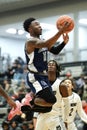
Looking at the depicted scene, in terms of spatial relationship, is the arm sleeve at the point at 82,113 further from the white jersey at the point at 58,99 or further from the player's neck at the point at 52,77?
the player's neck at the point at 52,77

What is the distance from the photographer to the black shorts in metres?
5.09

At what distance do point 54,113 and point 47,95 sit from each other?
2.18ft

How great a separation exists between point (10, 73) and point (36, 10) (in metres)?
3.55

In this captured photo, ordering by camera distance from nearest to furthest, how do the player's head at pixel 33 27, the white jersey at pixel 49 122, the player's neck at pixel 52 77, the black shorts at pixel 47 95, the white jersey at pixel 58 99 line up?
the black shorts at pixel 47 95 < the player's head at pixel 33 27 < the white jersey at pixel 49 122 < the white jersey at pixel 58 99 < the player's neck at pixel 52 77

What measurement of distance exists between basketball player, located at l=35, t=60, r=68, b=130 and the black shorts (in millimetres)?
443

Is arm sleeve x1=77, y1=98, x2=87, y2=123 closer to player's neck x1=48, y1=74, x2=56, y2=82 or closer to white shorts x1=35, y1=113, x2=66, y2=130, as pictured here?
player's neck x1=48, y1=74, x2=56, y2=82

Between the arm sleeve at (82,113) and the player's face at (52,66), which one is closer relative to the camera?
the player's face at (52,66)

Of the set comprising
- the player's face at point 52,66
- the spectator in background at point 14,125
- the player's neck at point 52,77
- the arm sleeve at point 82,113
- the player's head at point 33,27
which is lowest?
the spectator in background at point 14,125

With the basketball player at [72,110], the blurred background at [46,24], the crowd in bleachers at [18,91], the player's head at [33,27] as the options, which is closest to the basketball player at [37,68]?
the player's head at [33,27]

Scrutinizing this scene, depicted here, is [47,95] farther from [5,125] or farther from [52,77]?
[5,125]

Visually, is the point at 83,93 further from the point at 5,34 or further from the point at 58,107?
the point at 5,34

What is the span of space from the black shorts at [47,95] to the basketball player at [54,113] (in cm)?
44

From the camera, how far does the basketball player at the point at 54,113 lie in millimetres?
5480

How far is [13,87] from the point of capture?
1397cm
